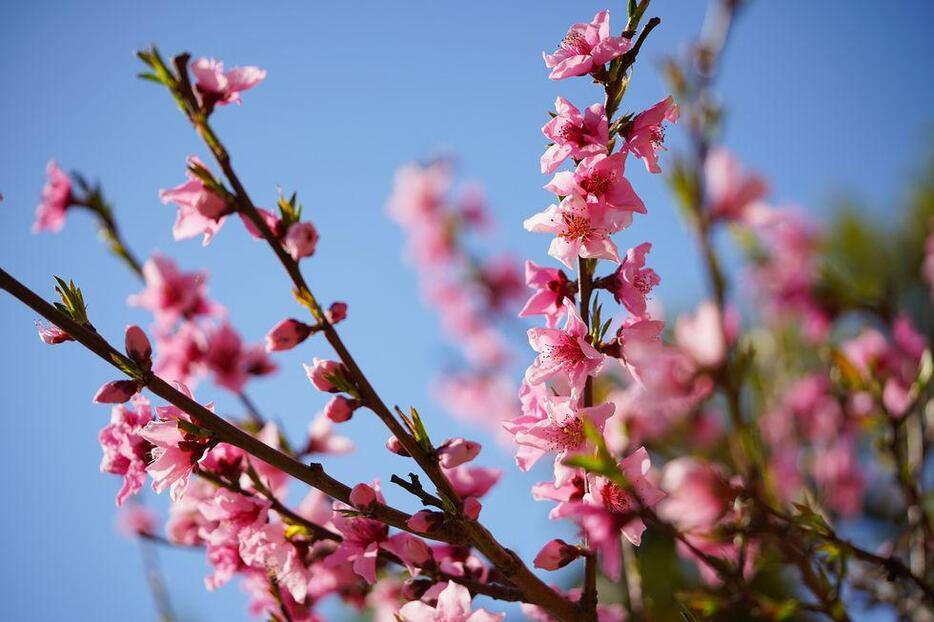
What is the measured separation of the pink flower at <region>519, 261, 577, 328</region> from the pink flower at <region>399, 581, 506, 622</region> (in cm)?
53

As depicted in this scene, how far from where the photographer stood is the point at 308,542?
1.48 meters

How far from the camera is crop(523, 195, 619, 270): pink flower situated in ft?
4.30

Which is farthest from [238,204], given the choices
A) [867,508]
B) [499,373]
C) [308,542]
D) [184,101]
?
[499,373]

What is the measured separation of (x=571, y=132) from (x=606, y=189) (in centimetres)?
12

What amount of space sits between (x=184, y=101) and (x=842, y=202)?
5399 millimetres

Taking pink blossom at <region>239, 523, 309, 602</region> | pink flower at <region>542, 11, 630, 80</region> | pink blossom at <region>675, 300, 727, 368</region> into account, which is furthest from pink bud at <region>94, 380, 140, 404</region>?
pink blossom at <region>675, 300, 727, 368</region>

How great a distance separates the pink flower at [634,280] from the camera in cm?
138

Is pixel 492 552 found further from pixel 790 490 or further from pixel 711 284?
pixel 790 490

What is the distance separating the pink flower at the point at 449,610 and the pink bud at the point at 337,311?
1.75 feet

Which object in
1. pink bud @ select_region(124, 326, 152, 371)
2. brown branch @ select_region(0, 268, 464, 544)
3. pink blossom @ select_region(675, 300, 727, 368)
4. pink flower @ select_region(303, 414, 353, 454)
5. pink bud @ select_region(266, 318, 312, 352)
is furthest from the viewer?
pink blossom @ select_region(675, 300, 727, 368)

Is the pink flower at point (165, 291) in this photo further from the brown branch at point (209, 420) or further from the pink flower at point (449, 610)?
the pink flower at point (449, 610)

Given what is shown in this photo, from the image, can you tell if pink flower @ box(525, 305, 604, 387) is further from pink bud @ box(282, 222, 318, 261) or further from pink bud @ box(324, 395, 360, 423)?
pink bud @ box(282, 222, 318, 261)

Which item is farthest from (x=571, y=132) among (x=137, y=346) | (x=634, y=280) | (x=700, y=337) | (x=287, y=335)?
(x=700, y=337)

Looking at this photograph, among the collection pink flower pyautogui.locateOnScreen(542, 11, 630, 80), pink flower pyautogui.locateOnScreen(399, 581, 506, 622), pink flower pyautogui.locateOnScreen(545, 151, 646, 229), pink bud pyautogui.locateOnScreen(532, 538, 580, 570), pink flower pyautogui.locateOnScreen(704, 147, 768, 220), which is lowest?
pink flower pyautogui.locateOnScreen(399, 581, 506, 622)
